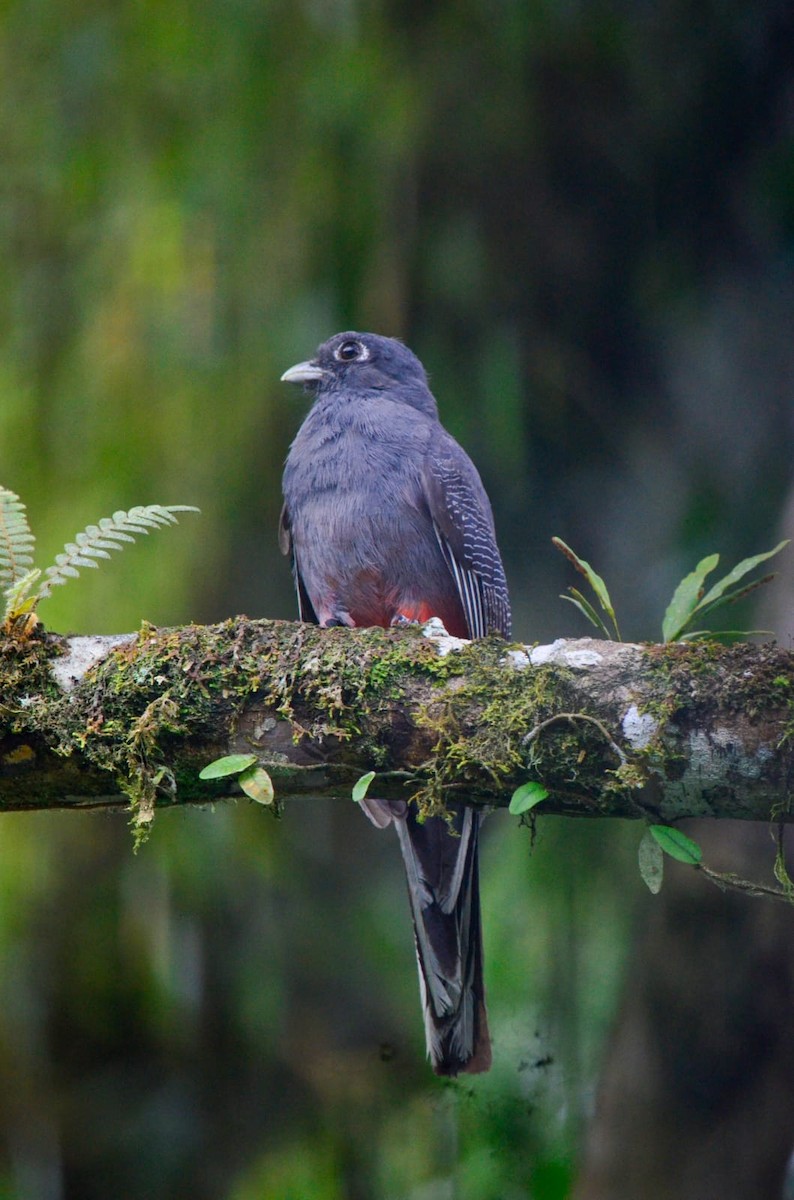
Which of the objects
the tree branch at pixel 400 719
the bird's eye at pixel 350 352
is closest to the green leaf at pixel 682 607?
the tree branch at pixel 400 719

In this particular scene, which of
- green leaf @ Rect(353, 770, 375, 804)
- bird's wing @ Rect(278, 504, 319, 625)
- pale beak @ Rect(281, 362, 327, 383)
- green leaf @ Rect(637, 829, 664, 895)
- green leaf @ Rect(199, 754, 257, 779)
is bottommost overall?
green leaf @ Rect(637, 829, 664, 895)

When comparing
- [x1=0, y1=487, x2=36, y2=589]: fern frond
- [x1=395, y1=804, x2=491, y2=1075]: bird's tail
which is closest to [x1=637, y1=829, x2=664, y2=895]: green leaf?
[x1=395, y1=804, x2=491, y2=1075]: bird's tail

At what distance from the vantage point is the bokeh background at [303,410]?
4.58m

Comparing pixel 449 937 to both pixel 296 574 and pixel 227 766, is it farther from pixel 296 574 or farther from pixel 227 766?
pixel 296 574

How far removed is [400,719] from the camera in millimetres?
2736

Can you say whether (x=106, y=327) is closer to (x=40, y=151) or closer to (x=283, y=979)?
(x=40, y=151)

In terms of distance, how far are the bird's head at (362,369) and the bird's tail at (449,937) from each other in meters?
1.85

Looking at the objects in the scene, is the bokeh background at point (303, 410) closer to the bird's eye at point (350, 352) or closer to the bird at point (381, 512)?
the bird's eye at point (350, 352)

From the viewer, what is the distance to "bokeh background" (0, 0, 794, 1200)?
4.58m

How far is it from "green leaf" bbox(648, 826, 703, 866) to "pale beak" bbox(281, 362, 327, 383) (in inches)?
108

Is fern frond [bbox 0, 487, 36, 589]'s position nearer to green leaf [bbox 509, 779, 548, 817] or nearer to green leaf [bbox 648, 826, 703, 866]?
green leaf [bbox 509, 779, 548, 817]

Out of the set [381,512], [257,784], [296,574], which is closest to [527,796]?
[257,784]

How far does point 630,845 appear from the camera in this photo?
479cm

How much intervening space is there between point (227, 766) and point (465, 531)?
6.52 ft
